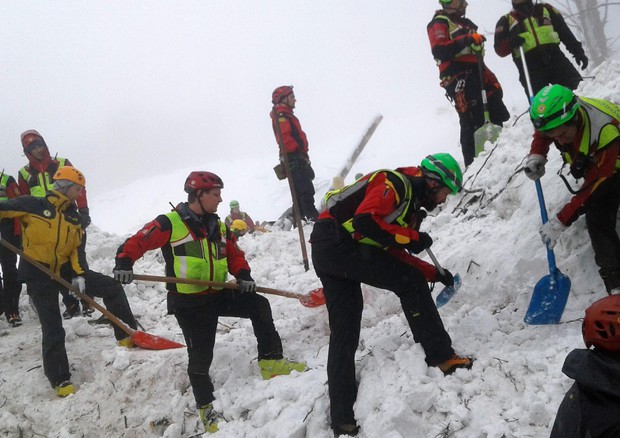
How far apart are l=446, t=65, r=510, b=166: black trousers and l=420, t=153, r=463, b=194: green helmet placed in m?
3.39

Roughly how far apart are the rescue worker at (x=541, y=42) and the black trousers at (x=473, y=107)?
28.9 inches

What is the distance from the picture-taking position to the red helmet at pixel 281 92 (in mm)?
7906

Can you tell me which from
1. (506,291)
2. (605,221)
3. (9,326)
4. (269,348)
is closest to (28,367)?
(9,326)

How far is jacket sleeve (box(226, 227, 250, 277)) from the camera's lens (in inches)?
181

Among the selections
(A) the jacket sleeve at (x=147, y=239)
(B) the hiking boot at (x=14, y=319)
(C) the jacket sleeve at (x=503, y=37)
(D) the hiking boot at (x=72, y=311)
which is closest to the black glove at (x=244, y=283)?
(A) the jacket sleeve at (x=147, y=239)

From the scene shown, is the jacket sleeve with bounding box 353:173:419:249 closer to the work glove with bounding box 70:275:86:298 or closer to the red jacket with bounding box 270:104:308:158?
the work glove with bounding box 70:275:86:298

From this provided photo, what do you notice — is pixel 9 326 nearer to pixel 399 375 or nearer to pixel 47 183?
pixel 47 183

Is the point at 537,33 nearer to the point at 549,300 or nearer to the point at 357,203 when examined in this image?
the point at 549,300

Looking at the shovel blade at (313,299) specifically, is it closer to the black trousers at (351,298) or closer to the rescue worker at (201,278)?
the rescue worker at (201,278)

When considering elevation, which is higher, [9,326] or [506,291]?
[9,326]

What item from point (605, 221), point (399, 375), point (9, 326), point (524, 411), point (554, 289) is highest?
point (9, 326)

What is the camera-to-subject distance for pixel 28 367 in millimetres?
5273

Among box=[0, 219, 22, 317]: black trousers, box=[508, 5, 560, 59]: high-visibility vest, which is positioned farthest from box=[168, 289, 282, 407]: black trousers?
box=[508, 5, 560, 59]: high-visibility vest

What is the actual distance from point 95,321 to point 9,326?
124cm
